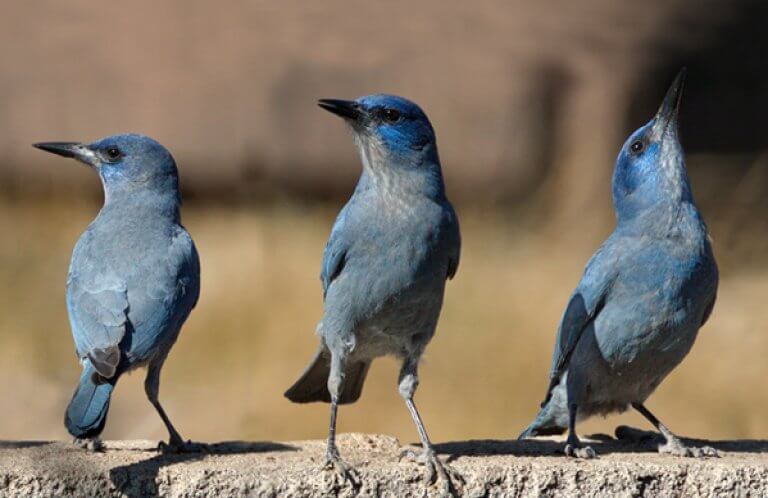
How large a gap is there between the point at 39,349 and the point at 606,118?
3153mm

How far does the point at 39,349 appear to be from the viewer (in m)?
8.05

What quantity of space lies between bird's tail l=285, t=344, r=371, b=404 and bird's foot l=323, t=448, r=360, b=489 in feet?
1.95

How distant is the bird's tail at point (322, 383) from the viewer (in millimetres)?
5316

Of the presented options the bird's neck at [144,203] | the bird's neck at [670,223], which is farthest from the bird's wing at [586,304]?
the bird's neck at [144,203]

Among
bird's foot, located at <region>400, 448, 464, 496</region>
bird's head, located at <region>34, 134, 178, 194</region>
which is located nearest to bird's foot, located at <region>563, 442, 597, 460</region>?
bird's foot, located at <region>400, 448, 464, 496</region>

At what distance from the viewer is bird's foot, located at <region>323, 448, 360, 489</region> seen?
4.65 m

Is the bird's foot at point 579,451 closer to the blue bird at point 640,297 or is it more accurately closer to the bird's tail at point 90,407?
the blue bird at point 640,297

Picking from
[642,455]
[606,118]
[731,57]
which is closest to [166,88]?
[606,118]

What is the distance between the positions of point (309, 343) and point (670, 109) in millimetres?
3084

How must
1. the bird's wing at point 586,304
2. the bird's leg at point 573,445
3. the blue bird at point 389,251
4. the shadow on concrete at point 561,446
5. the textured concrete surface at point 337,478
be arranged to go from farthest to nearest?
the bird's wing at point 586,304
the shadow on concrete at point 561,446
the bird's leg at point 573,445
the blue bird at point 389,251
the textured concrete surface at point 337,478

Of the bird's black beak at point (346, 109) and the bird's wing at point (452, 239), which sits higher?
the bird's black beak at point (346, 109)

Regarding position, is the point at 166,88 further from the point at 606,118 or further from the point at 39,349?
the point at 606,118

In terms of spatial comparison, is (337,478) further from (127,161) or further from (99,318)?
(127,161)

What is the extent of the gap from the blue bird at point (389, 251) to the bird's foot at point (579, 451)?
0.52 meters
